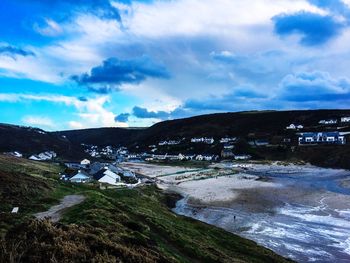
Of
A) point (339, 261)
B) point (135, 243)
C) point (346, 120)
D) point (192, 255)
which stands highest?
point (346, 120)

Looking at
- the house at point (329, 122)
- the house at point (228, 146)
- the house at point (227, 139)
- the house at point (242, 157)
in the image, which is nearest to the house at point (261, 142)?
the house at point (228, 146)

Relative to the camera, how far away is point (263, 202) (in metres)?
59.3

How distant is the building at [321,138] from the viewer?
474 ft

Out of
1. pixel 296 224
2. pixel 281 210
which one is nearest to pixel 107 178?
pixel 281 210

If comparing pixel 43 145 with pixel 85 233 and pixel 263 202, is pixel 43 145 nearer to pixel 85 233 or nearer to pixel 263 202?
pixel 263 202

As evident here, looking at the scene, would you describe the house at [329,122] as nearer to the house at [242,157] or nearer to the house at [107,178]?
the house at [242,157]

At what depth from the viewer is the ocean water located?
113 ft

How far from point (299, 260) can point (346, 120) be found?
15857 centimetres

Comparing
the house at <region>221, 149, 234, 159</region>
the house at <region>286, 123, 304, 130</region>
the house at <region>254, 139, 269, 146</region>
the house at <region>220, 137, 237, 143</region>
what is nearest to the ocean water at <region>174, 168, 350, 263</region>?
the house at <region>221, 149, 234, 159</region>

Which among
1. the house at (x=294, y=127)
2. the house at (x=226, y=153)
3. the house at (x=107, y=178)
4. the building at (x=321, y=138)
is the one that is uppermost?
the house at (x=294, y=127)

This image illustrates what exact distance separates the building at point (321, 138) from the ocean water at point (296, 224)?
8092 centimetres

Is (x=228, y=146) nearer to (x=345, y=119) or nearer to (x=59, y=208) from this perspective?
(x=345, y=119)

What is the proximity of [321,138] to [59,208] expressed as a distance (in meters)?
132

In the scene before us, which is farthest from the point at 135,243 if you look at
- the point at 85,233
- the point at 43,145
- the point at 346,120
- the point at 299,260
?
the point at 346,120
